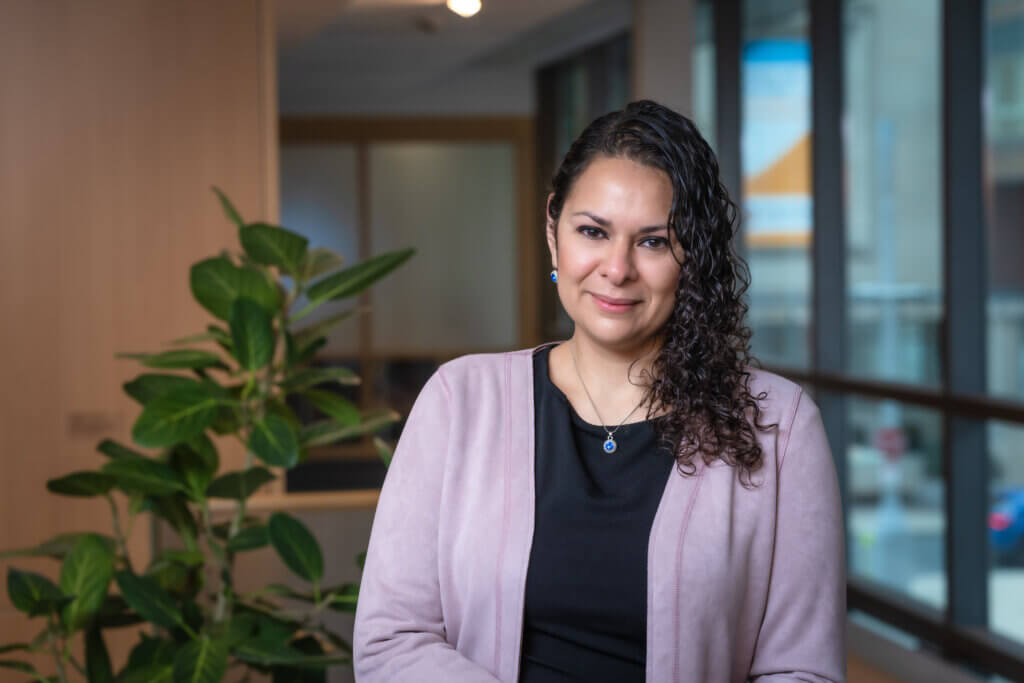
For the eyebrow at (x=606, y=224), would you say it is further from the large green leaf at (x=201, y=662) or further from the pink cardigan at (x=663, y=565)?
the large green leaf at (x=201, y=662)

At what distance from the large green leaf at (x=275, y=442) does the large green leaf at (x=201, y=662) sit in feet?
1.20

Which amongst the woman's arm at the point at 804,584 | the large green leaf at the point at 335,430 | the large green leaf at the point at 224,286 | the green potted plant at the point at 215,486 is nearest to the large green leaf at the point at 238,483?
the green potted plant at the point at 215,486

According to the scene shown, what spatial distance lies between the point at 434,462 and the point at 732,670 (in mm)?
469

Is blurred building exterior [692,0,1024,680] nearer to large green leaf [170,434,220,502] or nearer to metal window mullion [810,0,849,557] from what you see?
metal window mullion [810,0,849,557]

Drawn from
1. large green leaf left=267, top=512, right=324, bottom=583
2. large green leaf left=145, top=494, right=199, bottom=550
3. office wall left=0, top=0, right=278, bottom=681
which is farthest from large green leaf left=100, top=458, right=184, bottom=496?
office wall left=0, top=0, right=278, bottom=681

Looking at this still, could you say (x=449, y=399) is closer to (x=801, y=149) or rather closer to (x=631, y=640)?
(x=631, y=640)

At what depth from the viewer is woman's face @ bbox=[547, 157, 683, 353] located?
158 centimetres

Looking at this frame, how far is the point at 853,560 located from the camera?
5160mm

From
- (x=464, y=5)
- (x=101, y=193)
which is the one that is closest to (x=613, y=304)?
(x=464, y=5)

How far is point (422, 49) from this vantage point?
7348mm

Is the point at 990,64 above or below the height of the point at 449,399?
above

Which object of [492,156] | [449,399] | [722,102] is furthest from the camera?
[492,156]

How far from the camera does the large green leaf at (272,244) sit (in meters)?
2.44

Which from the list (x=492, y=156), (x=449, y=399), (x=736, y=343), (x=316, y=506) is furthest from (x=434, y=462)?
(x=492, y=156)
